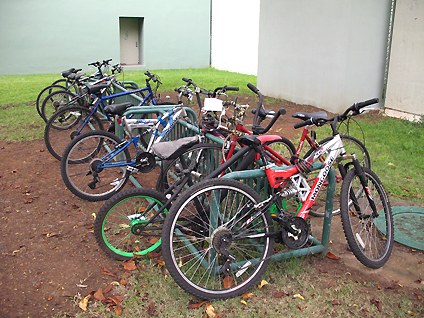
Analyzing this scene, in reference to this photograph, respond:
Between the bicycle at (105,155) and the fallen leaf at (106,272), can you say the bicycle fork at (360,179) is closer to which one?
the bicycle at (105,155)

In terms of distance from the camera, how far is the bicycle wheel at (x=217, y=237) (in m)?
2.64

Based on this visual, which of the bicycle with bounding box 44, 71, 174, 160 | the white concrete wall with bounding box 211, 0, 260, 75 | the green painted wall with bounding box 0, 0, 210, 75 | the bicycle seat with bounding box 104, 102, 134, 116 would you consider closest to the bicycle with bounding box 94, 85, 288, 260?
→ the bicycle seat with bounding box 104, 102, 134, 116

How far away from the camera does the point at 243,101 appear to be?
10234mm

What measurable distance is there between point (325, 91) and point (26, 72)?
1372 centimetres

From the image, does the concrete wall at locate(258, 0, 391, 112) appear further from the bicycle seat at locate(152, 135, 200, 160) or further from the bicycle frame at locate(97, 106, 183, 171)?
the bicycle seat at locate(152, 135, 200, 160)

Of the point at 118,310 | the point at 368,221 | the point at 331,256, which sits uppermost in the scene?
the point at 368,221

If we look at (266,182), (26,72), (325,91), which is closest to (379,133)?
(325,91)

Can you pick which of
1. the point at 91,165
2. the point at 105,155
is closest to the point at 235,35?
the point at 105,155

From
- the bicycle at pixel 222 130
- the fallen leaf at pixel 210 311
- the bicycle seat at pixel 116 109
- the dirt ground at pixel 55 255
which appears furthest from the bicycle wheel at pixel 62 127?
the fallen leaf at pixel 210 311

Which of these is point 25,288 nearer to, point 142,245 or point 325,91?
point 142,245

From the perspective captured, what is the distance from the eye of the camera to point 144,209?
324 cm

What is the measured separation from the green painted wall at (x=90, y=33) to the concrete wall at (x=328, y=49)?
9.56 m

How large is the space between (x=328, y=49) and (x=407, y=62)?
1.59 metres

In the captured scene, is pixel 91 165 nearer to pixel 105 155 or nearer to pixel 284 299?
Result: pixel 105 155
